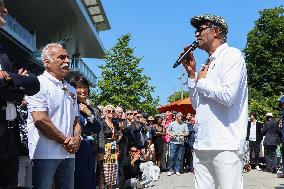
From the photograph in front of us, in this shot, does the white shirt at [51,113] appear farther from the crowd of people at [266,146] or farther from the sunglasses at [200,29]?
the crowd of people at [266,146]

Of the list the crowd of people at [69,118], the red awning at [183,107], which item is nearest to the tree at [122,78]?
the red awning at [183,107]

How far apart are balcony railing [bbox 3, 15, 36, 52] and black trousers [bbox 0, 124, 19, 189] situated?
68.5ft

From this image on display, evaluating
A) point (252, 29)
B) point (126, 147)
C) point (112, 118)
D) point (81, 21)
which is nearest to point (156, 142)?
point (126, 147)

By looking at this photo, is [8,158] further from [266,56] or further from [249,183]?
[266,56]

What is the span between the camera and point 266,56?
165 feet

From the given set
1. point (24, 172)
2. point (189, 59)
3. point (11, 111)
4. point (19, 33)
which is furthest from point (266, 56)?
point (11, 111)

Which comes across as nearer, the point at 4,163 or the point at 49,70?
the point at 4,163

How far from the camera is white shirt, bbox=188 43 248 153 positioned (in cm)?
367

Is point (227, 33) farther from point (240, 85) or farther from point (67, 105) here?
point (67, 105)

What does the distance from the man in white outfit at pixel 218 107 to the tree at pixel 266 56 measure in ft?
146

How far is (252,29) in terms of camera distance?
177 feet

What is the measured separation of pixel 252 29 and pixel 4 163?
52907 mm

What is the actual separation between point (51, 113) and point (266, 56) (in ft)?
158

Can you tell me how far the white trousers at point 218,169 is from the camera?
A: 3.65m
